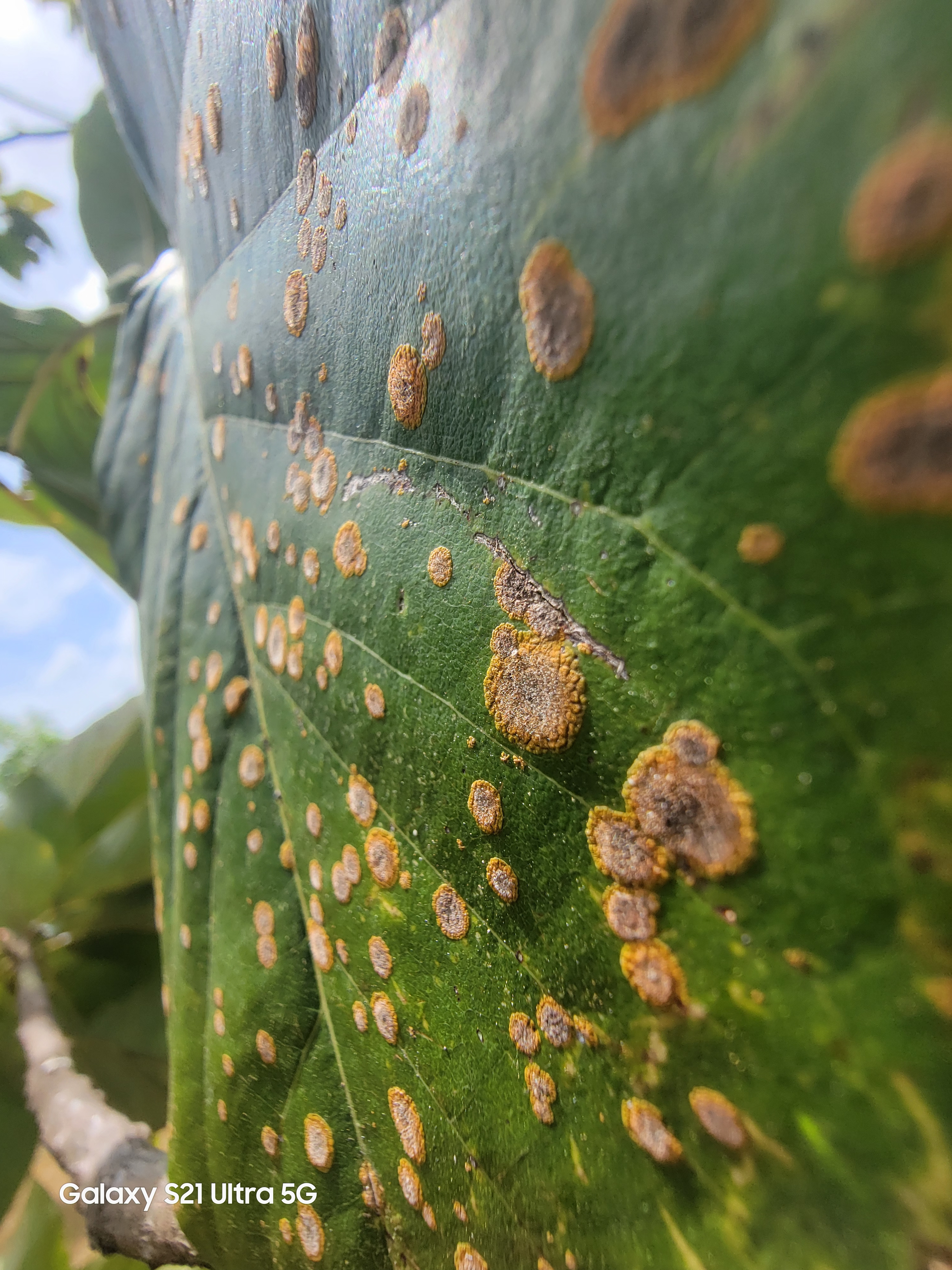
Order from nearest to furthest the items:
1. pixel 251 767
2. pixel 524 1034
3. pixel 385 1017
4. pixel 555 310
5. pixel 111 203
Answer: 1. pixel 555 310
2. pixel 524 1034
3. pixel 385 1017
4. pixel 251 767
5. pixel 111 203

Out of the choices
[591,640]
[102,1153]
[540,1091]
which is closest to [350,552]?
[591,640]

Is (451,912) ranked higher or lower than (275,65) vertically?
lower

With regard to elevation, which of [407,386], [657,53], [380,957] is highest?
[657,53]

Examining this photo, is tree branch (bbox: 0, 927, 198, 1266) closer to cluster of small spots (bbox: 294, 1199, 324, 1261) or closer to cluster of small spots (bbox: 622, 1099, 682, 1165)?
cluster of small spots (bbox: 294, 1199, 324, 1261)

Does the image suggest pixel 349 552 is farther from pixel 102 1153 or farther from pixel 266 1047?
pixel 102 1153

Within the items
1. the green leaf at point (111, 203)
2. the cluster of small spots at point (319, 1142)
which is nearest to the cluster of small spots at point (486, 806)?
the cluster of small spots at point (319, 1142)

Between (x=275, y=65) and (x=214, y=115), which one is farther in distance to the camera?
(x=214, y=115)

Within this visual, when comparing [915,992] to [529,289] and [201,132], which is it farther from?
[201,132]
